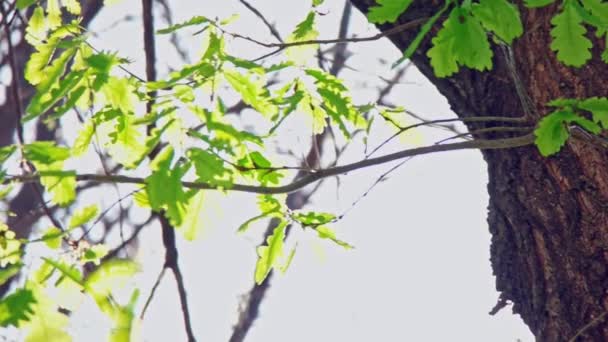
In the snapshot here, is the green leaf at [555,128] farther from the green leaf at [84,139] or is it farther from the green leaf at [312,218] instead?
the green leaf at [84,139]

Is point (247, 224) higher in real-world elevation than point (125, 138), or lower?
lower

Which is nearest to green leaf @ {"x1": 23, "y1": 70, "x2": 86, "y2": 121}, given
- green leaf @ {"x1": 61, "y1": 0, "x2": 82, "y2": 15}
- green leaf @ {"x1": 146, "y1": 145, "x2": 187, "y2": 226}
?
green leaf @ {"x1": 146, "y1": 145, "x2": 187, "y2": 226}

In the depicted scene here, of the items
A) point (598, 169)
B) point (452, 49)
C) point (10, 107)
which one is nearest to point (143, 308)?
point (452, 49)

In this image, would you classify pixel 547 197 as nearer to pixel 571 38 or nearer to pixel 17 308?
pixel 571 38

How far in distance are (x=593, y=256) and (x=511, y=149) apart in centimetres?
25

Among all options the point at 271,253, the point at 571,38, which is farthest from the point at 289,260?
the point at 571,38

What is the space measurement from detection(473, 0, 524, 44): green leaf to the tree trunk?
0.98ft

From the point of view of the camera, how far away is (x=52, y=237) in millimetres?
1360

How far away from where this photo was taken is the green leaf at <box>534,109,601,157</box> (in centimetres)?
144

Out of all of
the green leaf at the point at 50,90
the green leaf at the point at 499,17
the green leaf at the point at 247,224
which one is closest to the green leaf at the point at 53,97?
the green leaf at the point at 50,90

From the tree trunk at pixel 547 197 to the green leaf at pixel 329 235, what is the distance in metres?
0.31

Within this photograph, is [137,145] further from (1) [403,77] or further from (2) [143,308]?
(1) [403,77]

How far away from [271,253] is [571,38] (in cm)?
67

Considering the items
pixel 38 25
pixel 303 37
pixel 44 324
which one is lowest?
pixel 44 324
